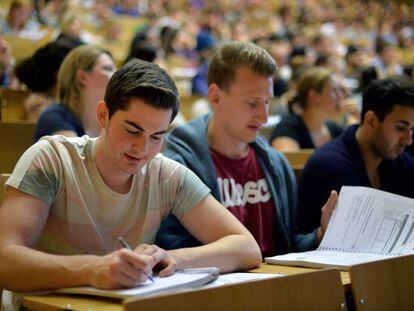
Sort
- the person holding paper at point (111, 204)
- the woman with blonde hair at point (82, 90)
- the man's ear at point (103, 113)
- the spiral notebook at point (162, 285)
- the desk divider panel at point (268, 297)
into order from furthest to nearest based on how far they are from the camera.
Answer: the woman with blonde hair at point (82, 90)
the man's ear at point (103, 113)
the person holding paper at point (111, 204)
the spiral notebook at point (162, 285)
the desk divider panel at point (268, 297)

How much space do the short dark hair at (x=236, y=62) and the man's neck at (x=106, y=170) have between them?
797 mm

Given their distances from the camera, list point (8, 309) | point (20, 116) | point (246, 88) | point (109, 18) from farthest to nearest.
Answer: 1. point (109, 18)
2. point (20, 116)
3. point (246, 88)
4. point (8, 309)

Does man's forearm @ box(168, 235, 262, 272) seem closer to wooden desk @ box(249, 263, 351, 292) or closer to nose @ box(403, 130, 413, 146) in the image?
wooden desk @ box(249, 263, 351, 292)

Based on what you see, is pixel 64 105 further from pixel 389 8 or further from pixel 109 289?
pixel 389 8

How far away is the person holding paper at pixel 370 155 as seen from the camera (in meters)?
2.50

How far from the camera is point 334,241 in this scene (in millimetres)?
2113

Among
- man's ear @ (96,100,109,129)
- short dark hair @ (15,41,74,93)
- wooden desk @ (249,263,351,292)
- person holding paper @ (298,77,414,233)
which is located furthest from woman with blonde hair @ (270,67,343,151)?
man's ear @ (96,100,109,129)

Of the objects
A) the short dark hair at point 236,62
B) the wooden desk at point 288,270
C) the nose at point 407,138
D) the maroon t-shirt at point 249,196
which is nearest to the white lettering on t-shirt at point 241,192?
the maroon t-shirt at point 249,196

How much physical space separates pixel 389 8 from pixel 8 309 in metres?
11.5

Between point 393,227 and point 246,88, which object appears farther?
point 246,88

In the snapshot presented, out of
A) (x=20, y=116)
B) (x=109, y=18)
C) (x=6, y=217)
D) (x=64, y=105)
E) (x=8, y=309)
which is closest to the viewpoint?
(x=6, y=217)

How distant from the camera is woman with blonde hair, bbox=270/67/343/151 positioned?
388 centimetres

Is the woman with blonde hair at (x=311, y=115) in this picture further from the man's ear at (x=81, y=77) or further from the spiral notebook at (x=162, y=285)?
the spiral notebook at (x=162, y=285)

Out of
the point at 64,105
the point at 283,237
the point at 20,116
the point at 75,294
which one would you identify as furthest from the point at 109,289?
the point at 20,116
